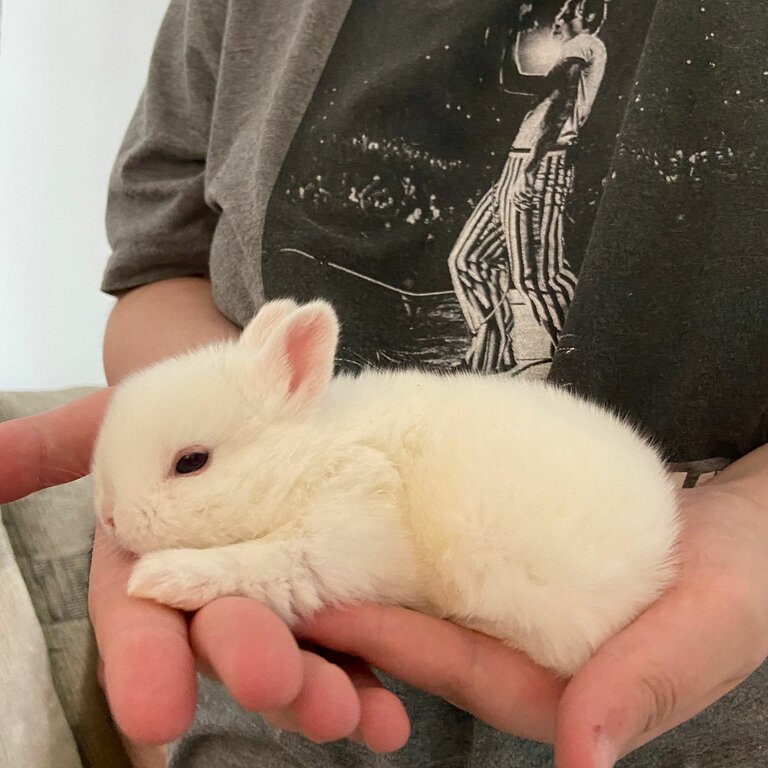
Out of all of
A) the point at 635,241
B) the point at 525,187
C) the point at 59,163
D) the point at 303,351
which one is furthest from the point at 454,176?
the point at 59,163

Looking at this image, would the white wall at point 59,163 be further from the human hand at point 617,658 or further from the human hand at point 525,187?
the human hand at point 617,658

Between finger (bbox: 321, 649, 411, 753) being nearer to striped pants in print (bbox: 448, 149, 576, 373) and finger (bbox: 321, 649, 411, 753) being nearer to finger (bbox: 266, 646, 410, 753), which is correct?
finger (bbox: 266, 646, 410, 753)

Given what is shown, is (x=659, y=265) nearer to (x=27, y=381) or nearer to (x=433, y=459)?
(x=433, y=459)

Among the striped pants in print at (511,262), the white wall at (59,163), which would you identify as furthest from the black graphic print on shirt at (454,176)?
the white wall at (59,163)

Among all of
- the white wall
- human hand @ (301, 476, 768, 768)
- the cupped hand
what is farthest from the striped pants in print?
the white wall

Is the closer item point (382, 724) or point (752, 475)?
point (382, 724)

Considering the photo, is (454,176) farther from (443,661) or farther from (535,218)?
(443,661)
